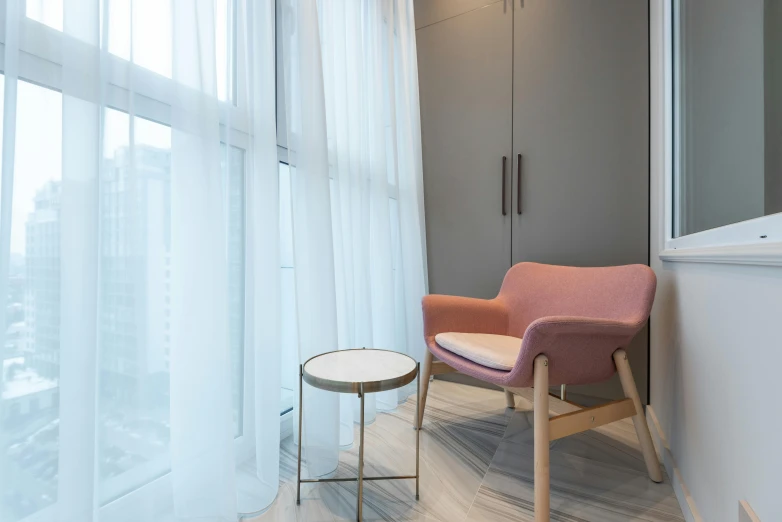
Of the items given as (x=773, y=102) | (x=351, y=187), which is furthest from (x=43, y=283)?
(x=773, y=102)

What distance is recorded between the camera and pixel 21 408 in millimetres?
729

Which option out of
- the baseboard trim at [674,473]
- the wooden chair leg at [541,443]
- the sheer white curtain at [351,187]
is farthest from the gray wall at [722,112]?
the sheer white curtain at [351,187]

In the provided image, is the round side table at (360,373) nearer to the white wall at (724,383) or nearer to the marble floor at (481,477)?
the marble floor at (481,477)

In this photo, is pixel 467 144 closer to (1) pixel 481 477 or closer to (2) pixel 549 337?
(2) pixel 549 337

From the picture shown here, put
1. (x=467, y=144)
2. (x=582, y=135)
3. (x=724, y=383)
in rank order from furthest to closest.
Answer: (x=467, y=144) → (x=582, y=135) → (x=724, y=383)

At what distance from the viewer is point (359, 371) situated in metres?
1.05

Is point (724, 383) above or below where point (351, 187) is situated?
below

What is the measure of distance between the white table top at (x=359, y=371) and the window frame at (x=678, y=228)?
80cm

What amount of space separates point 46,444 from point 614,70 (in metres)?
2.54

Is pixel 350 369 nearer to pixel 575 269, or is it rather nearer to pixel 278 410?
pixel 278 410

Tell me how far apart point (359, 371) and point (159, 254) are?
62cm

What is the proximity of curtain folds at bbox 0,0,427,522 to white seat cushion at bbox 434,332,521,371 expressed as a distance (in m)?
0.43

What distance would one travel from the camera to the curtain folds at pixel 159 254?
0.74m

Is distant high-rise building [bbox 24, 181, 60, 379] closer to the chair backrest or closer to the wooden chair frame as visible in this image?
the wooden chair frame
